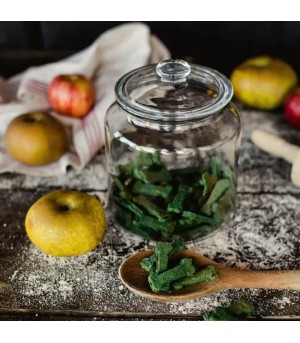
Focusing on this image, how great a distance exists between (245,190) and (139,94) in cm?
29

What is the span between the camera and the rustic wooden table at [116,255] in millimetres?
865

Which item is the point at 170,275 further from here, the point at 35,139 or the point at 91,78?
the point at 91,78

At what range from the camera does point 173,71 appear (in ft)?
2.98

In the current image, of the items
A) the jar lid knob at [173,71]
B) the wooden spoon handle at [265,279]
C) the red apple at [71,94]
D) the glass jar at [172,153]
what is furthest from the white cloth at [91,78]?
the wooden spoon handle at [265,279]

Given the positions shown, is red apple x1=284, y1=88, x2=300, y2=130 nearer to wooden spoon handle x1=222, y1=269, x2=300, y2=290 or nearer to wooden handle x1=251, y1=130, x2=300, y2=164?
wooden handle x1=251, y1=130, x2=300, y2=164

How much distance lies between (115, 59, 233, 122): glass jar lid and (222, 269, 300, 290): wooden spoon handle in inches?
9.4

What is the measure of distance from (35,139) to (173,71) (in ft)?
1.07

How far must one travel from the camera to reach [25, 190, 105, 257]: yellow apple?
896mm

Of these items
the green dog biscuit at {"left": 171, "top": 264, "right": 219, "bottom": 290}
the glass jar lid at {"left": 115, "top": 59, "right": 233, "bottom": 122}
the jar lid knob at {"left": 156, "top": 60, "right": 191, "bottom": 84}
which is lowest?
the green dog biscuit at {"left": 171, "top": 264, "right": 219, "bottom": 290}

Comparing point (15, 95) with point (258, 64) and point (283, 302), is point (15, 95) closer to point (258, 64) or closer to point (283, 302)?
point (258, 64)

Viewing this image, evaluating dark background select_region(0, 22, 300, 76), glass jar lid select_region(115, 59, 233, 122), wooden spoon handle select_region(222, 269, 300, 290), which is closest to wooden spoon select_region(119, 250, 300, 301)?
wooden spoon handle select_region(222, 269, 300, 290)

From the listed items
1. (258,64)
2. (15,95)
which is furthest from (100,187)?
(258,64)

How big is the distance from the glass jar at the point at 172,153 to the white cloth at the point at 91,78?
0.51 feet

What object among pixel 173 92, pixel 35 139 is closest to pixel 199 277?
pixel 173 92
